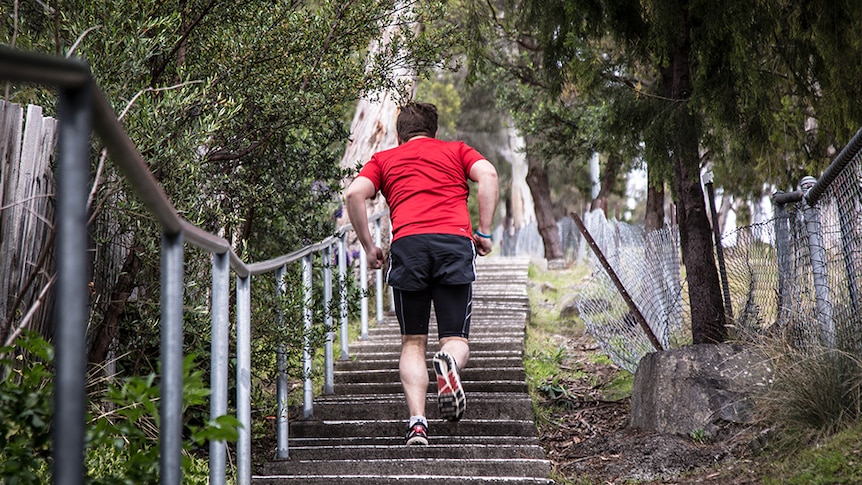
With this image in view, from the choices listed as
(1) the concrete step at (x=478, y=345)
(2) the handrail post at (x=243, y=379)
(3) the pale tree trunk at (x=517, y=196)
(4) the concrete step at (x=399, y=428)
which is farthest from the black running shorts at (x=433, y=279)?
(3) the pale tree trunk at (x=517, y=196)

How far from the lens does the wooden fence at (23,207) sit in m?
3.67

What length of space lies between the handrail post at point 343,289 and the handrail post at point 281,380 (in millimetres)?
1001

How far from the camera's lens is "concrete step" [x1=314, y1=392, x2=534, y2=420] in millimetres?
5480

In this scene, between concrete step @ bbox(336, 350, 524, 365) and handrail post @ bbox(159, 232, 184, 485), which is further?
concrete step @ bbox(336, 350, 524, 365)

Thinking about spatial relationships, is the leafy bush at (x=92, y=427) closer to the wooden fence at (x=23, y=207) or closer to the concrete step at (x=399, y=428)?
the wooden fence at (x=23, y=207)

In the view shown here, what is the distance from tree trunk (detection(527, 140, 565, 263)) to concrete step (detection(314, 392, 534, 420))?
608 inches

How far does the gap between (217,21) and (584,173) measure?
873 inches

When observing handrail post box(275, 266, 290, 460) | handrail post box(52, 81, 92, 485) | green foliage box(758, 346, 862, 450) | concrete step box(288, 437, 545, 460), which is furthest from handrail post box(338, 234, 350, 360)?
handrail post box(52, 81, 92, 485)

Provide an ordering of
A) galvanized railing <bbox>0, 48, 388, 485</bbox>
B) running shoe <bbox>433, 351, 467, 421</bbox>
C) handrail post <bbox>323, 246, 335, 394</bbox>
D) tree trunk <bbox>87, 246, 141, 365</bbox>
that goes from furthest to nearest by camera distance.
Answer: handrail post <bbox>323, 246, 335, 394</bbox>, running shoe <bbox>433, 351, 467, 421</bbox>, tree trunk <bbox>87, 246, 141, 365</bbox>, galvanized railing <bbox>0, 48, 388, 485</bbox>

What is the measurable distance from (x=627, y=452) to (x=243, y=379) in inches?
86.2

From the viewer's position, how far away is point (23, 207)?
365 centimetres

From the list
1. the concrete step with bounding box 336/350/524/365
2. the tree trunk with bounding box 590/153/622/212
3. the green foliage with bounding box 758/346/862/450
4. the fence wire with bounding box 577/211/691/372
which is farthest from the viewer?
the tree trunk with bounding box 590/153/622/212

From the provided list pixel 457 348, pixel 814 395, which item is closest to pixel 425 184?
pixel 457 348

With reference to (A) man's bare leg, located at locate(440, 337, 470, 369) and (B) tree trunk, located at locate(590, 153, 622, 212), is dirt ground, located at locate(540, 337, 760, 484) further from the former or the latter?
(B) tree trunk, located at locate(590, 153, 622, 212)
